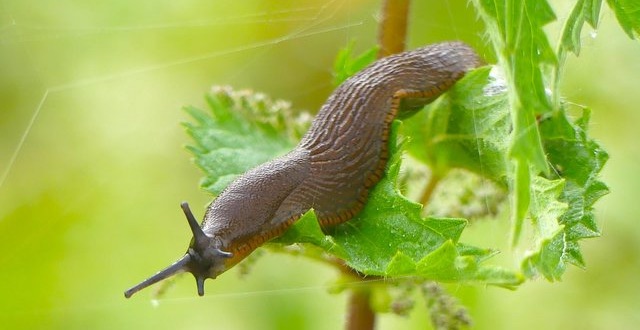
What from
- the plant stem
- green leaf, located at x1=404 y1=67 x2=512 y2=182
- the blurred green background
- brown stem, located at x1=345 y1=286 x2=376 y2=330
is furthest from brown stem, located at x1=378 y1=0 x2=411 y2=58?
the blurred green background

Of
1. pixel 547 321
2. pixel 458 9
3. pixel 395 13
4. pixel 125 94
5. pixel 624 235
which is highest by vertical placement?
pixel 395 13

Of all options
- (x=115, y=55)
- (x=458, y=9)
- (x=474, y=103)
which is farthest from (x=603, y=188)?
(x=115, y=55)

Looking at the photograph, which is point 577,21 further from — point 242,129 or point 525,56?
point 242,129

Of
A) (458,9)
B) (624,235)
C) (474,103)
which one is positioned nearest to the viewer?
(474,103)

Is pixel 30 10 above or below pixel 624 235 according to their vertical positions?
above

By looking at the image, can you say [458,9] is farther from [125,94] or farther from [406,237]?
[125,94]

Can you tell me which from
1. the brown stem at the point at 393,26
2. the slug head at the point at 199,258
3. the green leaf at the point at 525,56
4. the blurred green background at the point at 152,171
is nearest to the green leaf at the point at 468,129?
A: the brown stem at the point at 393,26

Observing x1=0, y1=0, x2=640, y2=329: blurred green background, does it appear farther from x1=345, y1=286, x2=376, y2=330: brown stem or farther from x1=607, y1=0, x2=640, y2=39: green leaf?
x1=607, y1=0, x2=640, y2=39: green leaf
